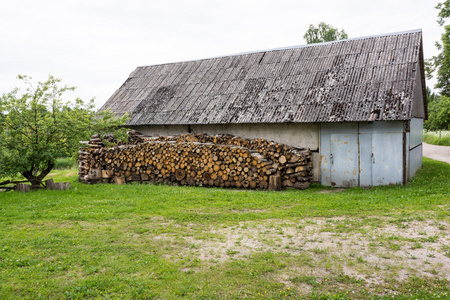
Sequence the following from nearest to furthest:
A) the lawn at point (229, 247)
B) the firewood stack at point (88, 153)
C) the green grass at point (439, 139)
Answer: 1. the lawn at point (229, 247)
2. the firewood stack at point (88, 153)
3. the green grass at point (439, 139)

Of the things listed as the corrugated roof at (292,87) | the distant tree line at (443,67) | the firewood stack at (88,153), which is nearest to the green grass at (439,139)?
the distant tree line at (443,67)

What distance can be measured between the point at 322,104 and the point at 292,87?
6.31 ft

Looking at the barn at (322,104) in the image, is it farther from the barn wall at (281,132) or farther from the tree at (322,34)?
the tree at (322,34)

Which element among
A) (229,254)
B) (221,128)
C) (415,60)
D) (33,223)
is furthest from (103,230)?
(415,60)

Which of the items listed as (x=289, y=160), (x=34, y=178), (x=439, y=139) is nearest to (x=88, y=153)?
(x=34, y=178)

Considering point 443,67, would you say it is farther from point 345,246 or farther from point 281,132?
point 345,246

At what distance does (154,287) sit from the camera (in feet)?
15.4

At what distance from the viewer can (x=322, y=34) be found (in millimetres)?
35188

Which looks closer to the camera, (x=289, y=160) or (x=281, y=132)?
(x=289, y=160)

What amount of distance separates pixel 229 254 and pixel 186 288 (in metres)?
1.38

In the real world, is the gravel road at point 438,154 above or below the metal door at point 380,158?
below

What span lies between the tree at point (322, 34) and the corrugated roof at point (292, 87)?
64.5ft

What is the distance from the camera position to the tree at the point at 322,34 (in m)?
34.9

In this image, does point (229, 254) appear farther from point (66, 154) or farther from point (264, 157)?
point (66, 154)
